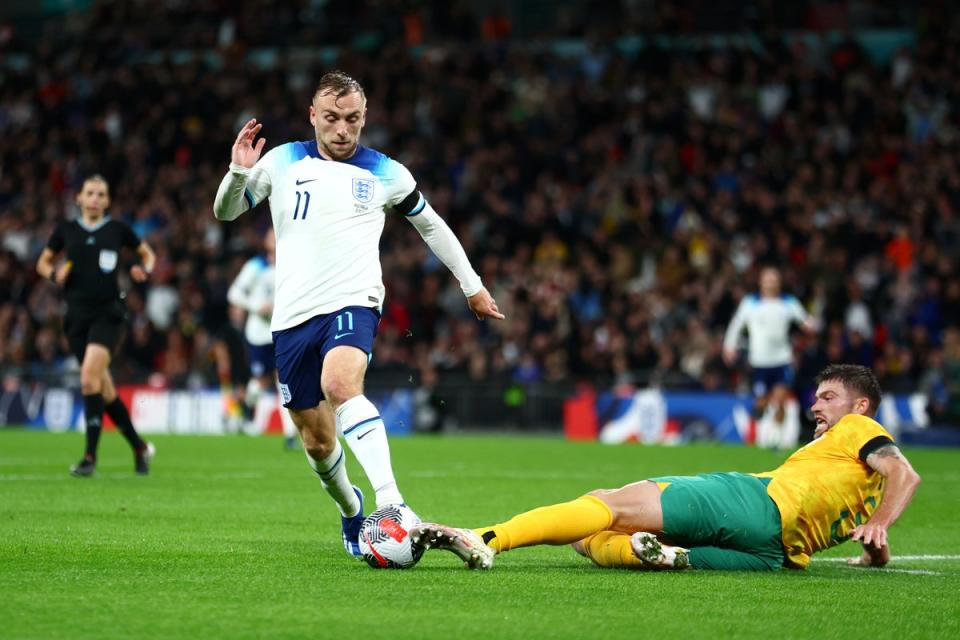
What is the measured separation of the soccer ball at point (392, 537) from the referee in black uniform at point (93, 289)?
6.68 metres

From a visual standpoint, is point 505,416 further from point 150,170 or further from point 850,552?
point 850,552

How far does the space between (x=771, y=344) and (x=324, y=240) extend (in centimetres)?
1410

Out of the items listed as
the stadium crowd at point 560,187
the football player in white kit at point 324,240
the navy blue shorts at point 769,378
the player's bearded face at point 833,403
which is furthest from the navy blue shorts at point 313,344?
the stadium crowd at point 560,187

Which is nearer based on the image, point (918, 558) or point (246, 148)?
point (246, 148)

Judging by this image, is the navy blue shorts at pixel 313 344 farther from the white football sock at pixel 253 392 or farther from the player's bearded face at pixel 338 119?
the white football sock at pixel 253 392

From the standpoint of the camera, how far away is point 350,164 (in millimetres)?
7664

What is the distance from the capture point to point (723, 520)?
276 inches

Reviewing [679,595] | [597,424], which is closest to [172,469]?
[679,595]

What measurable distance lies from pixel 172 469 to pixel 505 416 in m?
11.2

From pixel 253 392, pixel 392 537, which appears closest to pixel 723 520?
pixel 392 537

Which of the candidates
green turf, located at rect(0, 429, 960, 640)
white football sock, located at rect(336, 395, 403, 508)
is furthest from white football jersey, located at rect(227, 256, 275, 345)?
white football sock, located at rect(336, 395, 403, 508)

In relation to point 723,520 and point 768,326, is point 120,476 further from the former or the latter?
point 768,326

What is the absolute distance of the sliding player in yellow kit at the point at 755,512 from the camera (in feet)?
22.4

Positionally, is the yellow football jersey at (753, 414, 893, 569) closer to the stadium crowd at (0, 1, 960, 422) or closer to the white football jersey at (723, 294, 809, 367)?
the white football jersey at (723, 294, 809, 367)
